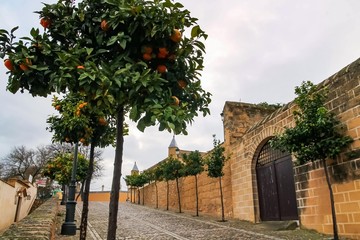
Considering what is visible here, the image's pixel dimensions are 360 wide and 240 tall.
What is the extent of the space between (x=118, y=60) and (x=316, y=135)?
5.09 metres

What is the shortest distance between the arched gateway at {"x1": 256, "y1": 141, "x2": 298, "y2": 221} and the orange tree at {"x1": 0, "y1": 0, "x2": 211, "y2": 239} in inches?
296

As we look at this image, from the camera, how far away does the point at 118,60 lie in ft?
7.47

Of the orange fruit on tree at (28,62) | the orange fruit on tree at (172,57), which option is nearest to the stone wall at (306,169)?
the orange fruit on tree at (172,57)

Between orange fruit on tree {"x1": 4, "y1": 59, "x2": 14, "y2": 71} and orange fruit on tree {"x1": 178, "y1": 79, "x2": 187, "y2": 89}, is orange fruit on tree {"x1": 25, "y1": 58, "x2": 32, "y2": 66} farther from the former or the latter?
orange fruit on tree {"x1": 178, "y1": 79, "x2": 187, "y2": 89}

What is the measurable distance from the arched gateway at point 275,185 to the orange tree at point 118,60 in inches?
296

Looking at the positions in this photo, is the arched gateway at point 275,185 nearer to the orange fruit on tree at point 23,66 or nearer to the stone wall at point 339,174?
the stone wall at point 339,174

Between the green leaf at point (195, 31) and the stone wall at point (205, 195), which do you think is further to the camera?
the stone wall at point (205, 195)

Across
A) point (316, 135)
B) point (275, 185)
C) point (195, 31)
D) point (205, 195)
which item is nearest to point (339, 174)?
point (316, 135)

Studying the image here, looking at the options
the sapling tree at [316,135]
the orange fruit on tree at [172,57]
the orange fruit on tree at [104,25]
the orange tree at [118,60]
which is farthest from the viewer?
the sapling tree at [316,135]

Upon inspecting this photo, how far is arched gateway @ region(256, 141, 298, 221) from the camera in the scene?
9242 millimetres

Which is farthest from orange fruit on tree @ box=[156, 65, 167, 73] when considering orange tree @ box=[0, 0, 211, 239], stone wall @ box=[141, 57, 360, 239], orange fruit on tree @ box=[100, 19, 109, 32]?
stone wall @ box=[141, 57, 360, 239]

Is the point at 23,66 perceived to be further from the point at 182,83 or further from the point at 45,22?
the point at 182,83

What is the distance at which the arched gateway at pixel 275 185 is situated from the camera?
924 cm

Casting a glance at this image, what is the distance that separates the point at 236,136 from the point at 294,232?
5875 millimetres
